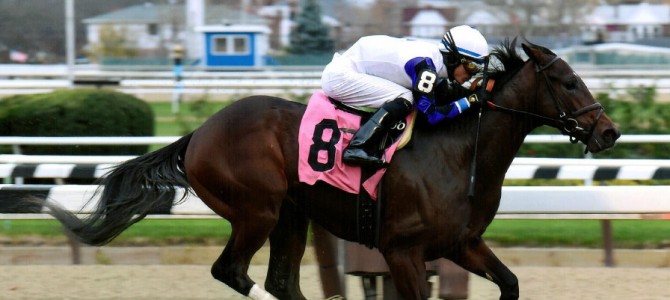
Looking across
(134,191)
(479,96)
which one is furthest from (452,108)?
(134,191)

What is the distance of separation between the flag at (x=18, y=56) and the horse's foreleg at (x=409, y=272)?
70.1ft

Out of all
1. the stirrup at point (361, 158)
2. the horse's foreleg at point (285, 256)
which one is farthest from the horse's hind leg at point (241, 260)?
the stirrup at point (361, 158)

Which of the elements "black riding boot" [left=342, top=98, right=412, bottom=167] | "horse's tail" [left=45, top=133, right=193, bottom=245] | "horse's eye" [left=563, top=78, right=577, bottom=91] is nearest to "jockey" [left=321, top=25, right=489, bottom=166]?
"black riding boot" [left=342, top=98, right=412, bottom=167]

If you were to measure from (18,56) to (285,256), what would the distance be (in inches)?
840

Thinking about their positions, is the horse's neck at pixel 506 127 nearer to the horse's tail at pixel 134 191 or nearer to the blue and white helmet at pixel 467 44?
the blue and white helmet at pixel 467 44

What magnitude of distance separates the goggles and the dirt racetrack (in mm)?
1580

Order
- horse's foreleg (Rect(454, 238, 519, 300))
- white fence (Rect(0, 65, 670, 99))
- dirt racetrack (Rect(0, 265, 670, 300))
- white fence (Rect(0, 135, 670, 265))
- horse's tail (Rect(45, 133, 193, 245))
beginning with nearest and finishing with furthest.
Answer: horse's foreleg (Rect(454, 238, 519, 300))
horse's tail (Rect(45, 133, 193, 245))
dirt racetrack (Rect(0, 265, 670, 300))
white fence (Rect(0, 135, 670, 265))
white fence (Rect(0, 65, 670, 99))

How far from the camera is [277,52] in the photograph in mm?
27031

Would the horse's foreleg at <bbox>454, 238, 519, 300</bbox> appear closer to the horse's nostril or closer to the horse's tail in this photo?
the horse's nostril

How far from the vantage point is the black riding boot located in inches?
177

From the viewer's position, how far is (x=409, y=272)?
14.5 feet

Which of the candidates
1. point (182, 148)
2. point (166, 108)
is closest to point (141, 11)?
point (166, 108)

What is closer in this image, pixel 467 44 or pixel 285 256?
pixel 467 44

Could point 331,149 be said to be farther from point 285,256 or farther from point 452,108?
point 285,256
